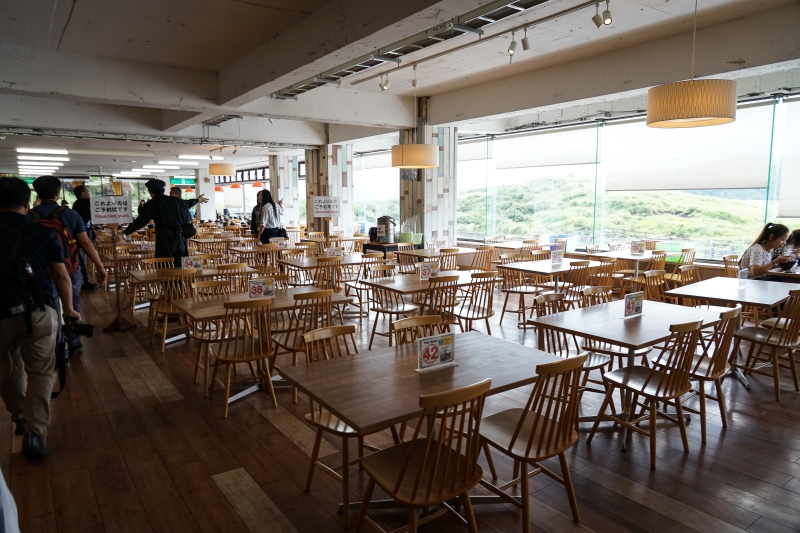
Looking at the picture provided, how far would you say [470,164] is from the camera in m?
11.0

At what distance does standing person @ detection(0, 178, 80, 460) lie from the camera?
99.9 inches

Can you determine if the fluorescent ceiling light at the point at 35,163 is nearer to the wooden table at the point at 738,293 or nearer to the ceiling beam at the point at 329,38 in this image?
the ceiling beam at the point at 329,38

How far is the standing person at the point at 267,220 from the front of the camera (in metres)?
8.05

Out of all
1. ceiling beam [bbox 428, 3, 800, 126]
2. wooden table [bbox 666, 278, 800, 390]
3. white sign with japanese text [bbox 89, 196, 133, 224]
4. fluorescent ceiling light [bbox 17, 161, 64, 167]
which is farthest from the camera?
fluorescent ceiling light [bbox 17, 161, 64, 167]

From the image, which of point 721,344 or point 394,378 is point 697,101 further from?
point 394,378

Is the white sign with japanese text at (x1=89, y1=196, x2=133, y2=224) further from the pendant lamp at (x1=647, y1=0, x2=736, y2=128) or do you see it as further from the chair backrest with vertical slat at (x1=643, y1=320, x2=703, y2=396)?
the chair backrest with vertical slat at (x1=643, y1=320, x2=703, y2=396)

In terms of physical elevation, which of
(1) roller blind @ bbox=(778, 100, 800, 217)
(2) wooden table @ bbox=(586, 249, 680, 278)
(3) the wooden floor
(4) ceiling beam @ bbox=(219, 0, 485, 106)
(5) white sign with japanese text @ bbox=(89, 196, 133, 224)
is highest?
(4) ceiling beam @ bbox=(219, 0, 485, 106)

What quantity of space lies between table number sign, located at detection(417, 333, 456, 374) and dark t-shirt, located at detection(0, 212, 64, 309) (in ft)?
6.74

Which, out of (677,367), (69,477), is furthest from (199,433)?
(677,367)

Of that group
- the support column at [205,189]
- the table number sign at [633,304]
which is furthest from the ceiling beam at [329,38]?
the support column at [205,189]

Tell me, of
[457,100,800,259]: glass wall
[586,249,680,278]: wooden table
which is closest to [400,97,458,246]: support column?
[457,100,800,259]: glass wall

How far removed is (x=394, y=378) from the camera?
2.24 m

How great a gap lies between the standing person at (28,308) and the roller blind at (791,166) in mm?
7503

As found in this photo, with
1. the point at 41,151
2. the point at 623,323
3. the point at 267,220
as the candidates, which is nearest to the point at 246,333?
the point at 623,323
